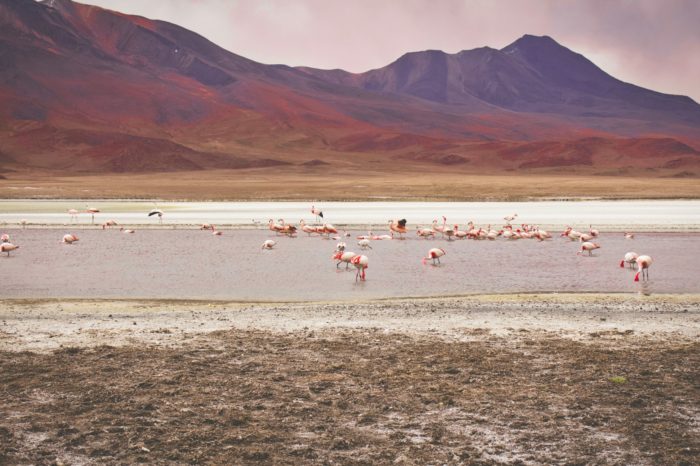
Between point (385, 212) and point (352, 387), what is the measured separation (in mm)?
25445

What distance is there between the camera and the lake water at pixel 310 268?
13336mm

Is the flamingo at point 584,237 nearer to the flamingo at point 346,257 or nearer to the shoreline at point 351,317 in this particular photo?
the flamingo at point 346,257

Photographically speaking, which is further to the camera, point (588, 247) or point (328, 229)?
point (328, 229)

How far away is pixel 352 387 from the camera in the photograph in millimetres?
6828

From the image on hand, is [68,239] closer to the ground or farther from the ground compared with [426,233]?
closer to the ground

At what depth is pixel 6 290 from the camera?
13.3 meters

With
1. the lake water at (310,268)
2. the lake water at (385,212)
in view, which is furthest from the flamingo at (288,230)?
the lake water at (385,212)

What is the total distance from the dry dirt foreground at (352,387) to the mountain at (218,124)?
268 ft

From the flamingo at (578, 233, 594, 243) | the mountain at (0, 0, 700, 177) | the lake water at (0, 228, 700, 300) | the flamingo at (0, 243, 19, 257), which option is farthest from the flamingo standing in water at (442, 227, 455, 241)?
the mountain at (0, 0, 700, 177)

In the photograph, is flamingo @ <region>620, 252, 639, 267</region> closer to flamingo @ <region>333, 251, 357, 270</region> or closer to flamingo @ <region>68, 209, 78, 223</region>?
flamingo @ <region>333, 251, 357, 270</region>

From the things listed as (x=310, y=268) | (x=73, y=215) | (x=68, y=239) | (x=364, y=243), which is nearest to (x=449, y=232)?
(x=364, y=243)

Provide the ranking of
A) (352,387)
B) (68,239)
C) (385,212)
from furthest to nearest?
(385,212) → (68,239) → (352,387)

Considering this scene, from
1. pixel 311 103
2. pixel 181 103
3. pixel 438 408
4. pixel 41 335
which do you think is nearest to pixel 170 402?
pixel 438 408

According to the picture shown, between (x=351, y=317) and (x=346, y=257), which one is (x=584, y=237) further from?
(x=351, y=317)
